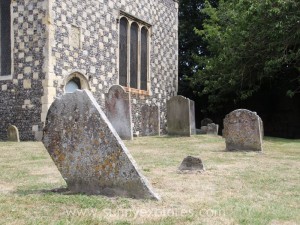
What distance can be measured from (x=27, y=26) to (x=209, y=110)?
13.5 m

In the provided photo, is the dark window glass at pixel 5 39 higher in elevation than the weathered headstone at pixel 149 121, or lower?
higher

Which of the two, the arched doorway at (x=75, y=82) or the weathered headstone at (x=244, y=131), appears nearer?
the weathered headstone at (x=244, y=131)

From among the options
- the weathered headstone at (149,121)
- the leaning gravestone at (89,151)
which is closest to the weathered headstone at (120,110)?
the weathered headstone at (149,121)

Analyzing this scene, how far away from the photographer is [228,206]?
14.1 feet

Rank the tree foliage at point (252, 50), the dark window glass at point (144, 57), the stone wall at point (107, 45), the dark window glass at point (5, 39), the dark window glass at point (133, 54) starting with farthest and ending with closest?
the dark window glass at point (144, 57) → the dark window glass at point (133, 54) → the tree foliage at point (252, 50) → the dark window glass at point (5, 39) → the stone wall at point (107, 45)

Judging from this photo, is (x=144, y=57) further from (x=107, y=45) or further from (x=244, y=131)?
(x=244, y=131)

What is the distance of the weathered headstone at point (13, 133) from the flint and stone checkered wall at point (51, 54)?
0.39m

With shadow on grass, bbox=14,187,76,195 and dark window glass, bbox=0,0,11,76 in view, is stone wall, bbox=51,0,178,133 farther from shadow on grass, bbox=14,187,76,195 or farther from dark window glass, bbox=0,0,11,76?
shadow on grass, bbox=14,187,76,195

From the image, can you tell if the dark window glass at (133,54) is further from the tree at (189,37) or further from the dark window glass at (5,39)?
the tree at (189,37)

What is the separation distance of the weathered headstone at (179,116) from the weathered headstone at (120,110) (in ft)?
8.39

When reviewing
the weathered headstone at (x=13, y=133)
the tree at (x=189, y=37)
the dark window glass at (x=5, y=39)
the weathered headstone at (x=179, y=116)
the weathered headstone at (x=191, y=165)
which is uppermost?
the tree at (x=189, y=37)

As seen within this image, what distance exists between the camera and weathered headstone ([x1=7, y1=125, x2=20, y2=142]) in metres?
14.9

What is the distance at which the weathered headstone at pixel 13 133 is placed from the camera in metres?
14.9

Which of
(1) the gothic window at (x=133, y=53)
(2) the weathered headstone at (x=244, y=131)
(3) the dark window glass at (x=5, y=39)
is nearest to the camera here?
(2) the weathered headstone at (x=244, y=131)
